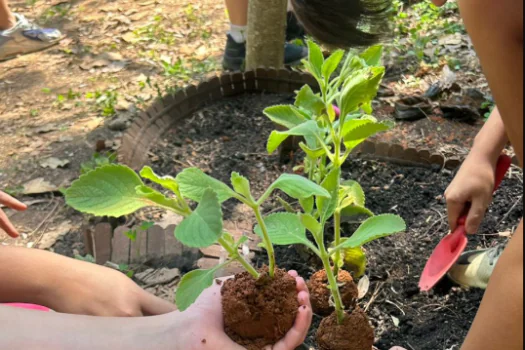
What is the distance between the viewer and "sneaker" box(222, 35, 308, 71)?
2.80m

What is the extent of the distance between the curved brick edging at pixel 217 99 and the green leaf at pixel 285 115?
605 mm

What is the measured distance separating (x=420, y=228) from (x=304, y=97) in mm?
548

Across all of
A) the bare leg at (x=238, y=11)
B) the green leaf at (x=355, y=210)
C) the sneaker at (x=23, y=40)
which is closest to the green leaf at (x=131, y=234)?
the green leaf at (x=355, y=210)

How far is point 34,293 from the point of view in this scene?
4.53ft

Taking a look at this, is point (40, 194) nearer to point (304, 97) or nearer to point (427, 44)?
point (304, 97)

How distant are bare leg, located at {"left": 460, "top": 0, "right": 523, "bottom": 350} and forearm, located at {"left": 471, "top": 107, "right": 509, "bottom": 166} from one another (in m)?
0.51

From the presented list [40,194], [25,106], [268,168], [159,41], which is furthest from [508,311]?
[159,41]

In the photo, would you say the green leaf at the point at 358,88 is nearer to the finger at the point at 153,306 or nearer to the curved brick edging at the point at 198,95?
the finger at the point at 153,306

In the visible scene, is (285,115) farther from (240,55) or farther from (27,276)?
(240,55)

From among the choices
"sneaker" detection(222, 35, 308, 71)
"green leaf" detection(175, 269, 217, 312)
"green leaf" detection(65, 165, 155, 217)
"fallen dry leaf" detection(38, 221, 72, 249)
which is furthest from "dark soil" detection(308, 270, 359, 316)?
"sneaker" detection(222, 35, 308, 71)

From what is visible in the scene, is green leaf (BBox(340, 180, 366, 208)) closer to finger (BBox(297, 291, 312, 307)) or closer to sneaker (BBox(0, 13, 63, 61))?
finger (BBox(297, 291, 312, 307))

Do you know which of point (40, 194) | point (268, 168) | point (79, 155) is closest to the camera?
point (268, 168)

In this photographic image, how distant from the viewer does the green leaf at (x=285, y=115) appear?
1376 mm

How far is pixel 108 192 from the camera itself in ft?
2.98
